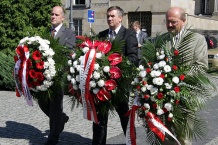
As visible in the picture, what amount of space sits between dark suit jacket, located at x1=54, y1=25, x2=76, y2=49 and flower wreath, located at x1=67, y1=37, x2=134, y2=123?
1.04 m

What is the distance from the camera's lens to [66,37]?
6488mm

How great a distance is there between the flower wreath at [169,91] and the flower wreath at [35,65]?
66.9 inches

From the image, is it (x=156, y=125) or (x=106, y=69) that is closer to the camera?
(x=156, y=125)

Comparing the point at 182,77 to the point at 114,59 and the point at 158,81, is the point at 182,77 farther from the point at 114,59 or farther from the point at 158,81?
the point at 114,59

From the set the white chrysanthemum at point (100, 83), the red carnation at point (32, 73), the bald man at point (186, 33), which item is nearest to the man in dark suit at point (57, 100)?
the red carnation at point (32, 73)

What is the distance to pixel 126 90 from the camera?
17.2ft

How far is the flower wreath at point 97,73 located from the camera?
5.16m

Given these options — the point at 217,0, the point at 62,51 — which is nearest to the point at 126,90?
the point at 62,51

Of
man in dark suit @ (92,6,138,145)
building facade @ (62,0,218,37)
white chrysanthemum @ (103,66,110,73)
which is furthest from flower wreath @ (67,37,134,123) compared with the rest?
building facade @ (62,0,218,37)

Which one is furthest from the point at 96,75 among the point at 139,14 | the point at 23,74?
the point at 139,14

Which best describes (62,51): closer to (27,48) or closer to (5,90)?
(27,48)

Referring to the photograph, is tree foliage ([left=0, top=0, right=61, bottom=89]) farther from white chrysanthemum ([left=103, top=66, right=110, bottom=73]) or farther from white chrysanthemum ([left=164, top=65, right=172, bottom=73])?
white chrysanthemum ([left=164, top=65, right=172, bottom=73])

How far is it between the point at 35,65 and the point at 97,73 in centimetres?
121

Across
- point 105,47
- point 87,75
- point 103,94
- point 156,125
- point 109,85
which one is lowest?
point 156,125
